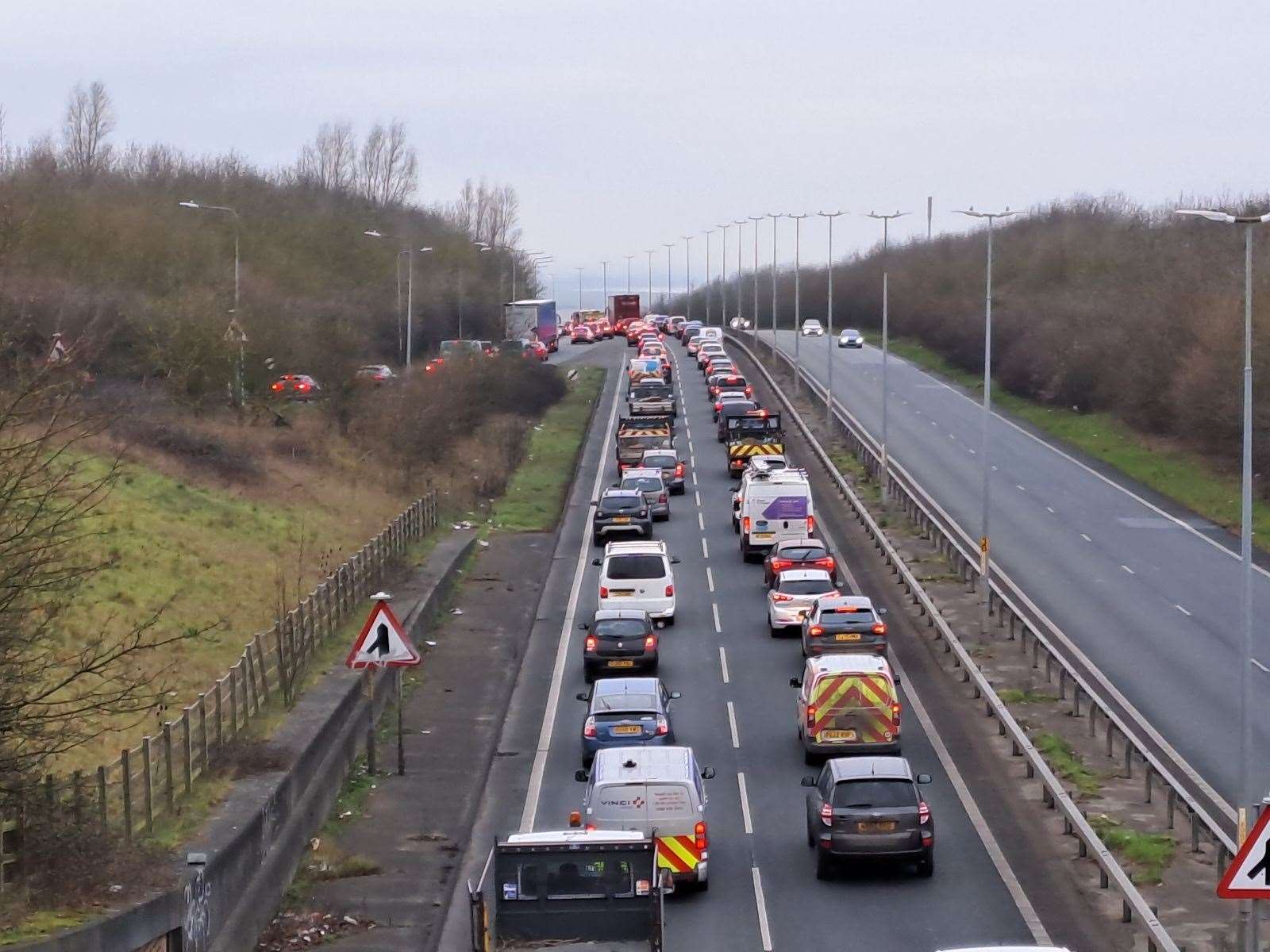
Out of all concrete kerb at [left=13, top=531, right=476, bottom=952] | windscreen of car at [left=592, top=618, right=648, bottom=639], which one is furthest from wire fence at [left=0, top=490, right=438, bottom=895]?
windscreen of car at [left=592, top=618, right=648, bottom=639]

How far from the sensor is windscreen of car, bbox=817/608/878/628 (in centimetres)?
3047

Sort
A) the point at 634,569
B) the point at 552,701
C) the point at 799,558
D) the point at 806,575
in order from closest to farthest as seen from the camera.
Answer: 1. the point at 552,701
2. the point at 806,575
3. the point at 634,569
4. the point at 799,558

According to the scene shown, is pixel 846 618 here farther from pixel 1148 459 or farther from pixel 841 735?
pixel 1148 459

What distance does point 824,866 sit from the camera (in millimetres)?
19641

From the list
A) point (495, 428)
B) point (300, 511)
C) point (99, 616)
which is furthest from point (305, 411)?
point (99, 616)

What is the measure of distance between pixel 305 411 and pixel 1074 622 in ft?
112

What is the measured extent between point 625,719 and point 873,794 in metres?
5.56

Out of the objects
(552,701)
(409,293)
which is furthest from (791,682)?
(409,293)

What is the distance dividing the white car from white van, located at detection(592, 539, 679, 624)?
2.28 metres

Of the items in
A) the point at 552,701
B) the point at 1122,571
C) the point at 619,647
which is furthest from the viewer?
the point at 1122,571

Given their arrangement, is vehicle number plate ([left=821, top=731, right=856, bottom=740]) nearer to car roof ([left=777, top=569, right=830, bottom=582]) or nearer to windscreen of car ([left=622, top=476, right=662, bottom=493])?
car roof ([left=777, top=569, right=830, bottom=582])

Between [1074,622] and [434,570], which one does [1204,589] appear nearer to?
[1074,622]

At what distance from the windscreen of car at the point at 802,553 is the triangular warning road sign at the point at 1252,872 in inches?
995

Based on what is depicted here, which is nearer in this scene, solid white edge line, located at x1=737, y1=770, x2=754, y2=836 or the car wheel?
the car wheel
